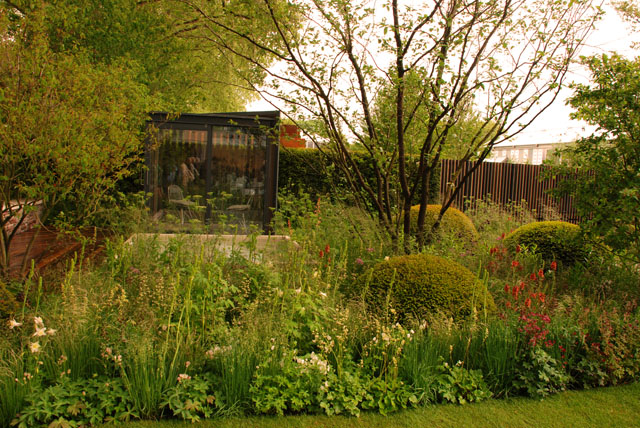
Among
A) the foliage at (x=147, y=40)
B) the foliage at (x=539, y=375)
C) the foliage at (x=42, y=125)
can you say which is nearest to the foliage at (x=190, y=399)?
the foliage at (x=539, y=375)

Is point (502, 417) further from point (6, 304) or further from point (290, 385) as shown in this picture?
point (6, 304)

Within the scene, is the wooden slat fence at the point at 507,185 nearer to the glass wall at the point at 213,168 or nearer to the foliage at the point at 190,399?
the glass wall at the point at 213,168

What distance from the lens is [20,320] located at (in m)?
3.21

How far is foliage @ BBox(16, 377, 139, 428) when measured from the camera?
8.34 ft

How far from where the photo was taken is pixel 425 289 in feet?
12.7

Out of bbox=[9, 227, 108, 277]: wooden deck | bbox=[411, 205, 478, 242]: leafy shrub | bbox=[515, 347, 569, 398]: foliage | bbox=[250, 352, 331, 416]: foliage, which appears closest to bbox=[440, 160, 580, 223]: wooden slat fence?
bbox=[411, 205, 478, 242]: leafy shrub

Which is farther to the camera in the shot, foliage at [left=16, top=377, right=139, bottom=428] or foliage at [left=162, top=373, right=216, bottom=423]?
foliage at [left=162, top=373, right=216, bottom=423]

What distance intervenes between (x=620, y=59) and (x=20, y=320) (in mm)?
6136

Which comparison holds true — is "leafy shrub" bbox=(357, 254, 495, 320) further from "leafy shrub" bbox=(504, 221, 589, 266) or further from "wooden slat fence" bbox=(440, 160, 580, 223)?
"wooden slat fence" bbox=(440, 160, 580, 223)

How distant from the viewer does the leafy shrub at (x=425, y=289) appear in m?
3.79

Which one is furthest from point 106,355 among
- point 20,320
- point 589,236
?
point 589,236

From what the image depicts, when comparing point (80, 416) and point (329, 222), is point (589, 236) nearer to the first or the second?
point (329, 222)

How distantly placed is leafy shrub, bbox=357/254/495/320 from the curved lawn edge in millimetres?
776

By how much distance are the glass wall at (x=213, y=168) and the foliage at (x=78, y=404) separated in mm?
6976
